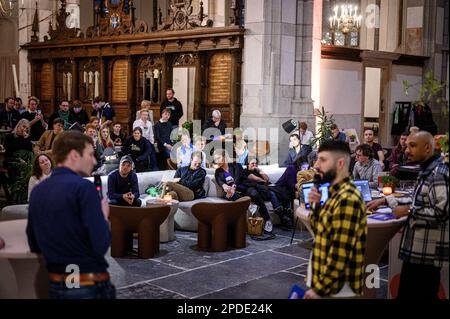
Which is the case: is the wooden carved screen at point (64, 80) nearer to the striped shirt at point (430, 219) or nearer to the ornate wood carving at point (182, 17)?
the ornate wood carving at point (182, 17)

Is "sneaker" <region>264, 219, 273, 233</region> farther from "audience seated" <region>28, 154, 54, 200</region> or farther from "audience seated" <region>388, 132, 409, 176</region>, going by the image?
"audience seated" <region>388, 132, 409, 176</region>

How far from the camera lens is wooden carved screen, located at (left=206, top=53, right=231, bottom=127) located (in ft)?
46.2

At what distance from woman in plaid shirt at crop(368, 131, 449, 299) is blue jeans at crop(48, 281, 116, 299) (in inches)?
86.7

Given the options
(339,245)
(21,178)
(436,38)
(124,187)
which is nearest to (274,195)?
(124,187)

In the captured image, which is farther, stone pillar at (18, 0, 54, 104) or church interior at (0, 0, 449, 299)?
stone pillar at (18, 0, 54, 104)

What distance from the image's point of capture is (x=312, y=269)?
12.6 ft

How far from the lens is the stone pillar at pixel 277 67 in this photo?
13.1 metres

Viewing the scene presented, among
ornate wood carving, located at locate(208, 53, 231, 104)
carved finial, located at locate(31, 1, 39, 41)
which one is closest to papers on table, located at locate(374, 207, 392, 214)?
ornate wood carving, located at locate(208, 53, 231, 104)

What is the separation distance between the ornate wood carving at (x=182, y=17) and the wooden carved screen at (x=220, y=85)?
1.00 m

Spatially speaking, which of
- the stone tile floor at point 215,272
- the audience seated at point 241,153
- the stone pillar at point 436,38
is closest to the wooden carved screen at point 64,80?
the audience seated at point 241,153

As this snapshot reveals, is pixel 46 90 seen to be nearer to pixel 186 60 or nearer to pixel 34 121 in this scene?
pixel 186 60

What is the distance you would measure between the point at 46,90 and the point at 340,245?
17.3 m

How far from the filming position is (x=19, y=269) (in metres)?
4.42
